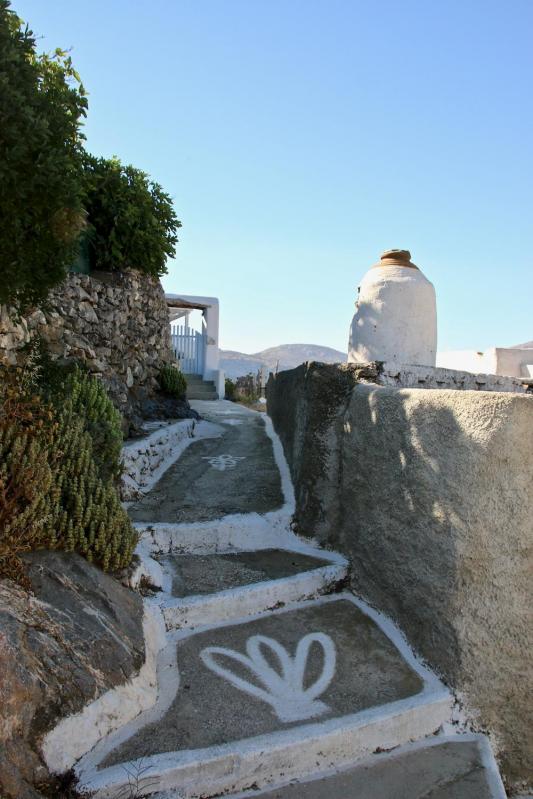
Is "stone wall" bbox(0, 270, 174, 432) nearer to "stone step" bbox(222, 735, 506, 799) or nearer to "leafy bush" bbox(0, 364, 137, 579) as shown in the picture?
"leafy bush" bbox(0, 364, 137, 579)

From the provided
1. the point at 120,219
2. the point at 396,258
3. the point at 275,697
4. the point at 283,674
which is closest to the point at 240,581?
the point at 283,674

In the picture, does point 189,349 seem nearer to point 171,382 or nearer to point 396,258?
point 171,382

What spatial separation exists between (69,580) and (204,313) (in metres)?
16.4

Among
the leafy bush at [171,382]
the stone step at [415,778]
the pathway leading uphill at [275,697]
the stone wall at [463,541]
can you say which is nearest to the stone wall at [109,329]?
the leafy bush at [171,382]

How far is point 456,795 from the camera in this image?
→ 271cm

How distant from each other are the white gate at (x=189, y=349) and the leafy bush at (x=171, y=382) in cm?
773

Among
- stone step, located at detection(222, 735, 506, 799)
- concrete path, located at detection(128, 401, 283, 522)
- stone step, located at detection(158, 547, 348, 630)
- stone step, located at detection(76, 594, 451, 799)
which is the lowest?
stone step, located at detection(222, 735, 506, 799)

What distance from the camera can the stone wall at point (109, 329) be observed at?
655 centimetres

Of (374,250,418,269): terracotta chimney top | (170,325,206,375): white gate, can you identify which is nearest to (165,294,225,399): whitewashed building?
(170,325,206,375): white gate

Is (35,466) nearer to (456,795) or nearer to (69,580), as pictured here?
(69,580)

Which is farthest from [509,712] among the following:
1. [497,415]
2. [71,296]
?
[71,296]

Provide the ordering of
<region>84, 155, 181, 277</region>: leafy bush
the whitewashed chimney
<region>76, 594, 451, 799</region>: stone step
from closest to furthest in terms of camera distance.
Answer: <region>76, 594, 451, 799</region>: stone step < the whitewashed chimney < <region>84, 155, 181, 277</region>: leafy bush

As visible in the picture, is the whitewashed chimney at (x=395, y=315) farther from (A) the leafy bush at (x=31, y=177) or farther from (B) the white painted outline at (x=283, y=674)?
(B) the white painted outline at (x=283, y=674)

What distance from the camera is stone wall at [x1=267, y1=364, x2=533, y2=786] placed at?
314cm
